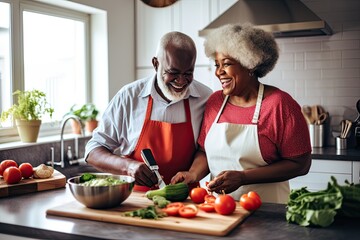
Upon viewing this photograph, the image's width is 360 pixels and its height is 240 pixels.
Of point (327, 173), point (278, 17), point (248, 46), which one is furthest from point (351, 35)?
point (248, 46)

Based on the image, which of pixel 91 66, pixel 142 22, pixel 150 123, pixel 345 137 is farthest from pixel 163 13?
pixel 150 123

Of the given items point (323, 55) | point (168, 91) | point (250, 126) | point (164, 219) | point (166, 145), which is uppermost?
point (323, 55)

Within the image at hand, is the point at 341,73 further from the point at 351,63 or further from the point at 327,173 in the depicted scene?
the point at 327,173

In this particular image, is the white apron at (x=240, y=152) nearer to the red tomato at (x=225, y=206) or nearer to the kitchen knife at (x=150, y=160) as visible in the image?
the kitchen knife at (x=150, y=160)

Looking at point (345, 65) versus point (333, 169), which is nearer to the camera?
point (333, 169)

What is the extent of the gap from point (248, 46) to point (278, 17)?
168 centimetres

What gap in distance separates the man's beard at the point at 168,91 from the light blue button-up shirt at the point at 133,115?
0.17 feet

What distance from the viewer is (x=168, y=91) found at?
2.45 meters

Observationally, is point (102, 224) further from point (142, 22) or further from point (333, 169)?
point (142, 22)

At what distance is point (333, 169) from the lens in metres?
3.71

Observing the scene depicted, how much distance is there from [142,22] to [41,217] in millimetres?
3222

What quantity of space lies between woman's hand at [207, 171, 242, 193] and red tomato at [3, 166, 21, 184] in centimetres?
95

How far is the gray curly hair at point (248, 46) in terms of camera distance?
236 centimetres

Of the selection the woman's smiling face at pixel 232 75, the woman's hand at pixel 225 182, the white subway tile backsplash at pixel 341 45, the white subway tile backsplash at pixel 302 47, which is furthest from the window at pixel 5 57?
the white subway tile backsplash at pixel 341 45
